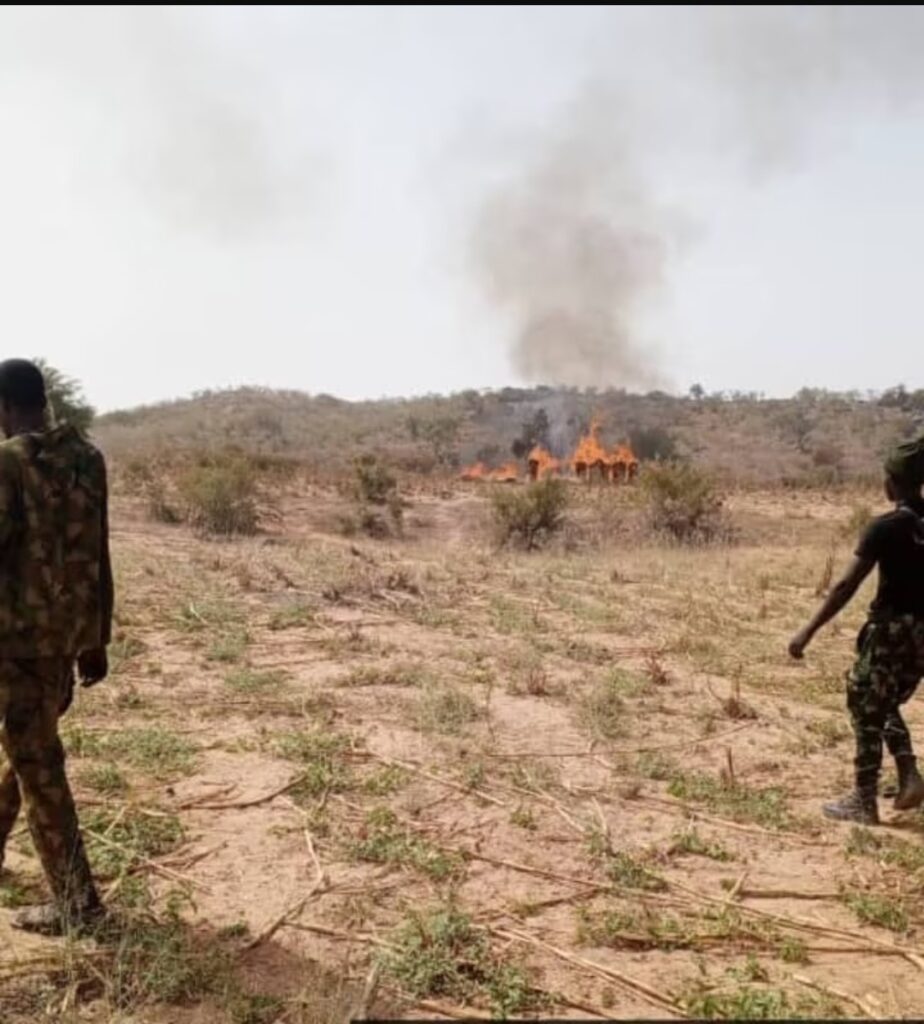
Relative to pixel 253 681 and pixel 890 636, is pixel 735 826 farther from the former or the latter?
pixel 253 681

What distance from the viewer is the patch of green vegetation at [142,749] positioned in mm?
5008

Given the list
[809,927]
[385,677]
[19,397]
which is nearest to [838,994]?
[809,927]

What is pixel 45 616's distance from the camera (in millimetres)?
3160

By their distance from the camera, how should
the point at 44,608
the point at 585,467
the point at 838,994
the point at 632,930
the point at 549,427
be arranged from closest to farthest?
1. the point at 838,994
2. the point at 44,608
3. the point at 632,930
4. the point at 585,467
5. the point at 549,427

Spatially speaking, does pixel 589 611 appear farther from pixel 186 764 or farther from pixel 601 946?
pixel 601 946

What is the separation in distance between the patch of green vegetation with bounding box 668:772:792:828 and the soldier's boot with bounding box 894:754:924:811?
0.54 m

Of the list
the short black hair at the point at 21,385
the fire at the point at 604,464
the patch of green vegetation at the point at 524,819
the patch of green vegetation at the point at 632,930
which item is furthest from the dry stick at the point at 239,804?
the fire at the point at 604,464

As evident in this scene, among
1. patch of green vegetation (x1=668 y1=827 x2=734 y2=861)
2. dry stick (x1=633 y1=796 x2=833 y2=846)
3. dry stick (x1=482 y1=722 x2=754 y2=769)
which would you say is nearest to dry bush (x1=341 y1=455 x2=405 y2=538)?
dry stick (x1=482 y1=722 x2=754 y2=769)

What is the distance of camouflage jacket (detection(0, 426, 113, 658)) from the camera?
3.12 m

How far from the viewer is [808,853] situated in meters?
4.27

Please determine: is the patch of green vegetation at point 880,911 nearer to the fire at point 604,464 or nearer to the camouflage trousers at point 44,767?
the camouflage trousers at point 44,767

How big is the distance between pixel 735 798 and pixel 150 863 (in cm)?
289

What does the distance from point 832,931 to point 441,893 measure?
1485 millimetres

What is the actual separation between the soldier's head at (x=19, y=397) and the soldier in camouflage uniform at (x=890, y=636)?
3617 mm
